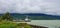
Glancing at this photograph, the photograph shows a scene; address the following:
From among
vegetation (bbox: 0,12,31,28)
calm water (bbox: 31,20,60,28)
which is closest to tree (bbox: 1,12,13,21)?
vegetation (bbox: 0,12,31,28)

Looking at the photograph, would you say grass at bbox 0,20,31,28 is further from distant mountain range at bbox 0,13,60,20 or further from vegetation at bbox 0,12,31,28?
distant mountain range at bbox 0,13,60,20

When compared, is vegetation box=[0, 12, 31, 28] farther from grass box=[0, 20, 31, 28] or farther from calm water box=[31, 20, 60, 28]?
calm water box=[31, 20, 60, 28]

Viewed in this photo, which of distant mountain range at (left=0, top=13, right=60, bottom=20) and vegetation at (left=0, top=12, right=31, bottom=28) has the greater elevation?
distant mountain range at (left=0, top=13, right=60, bottom=20)

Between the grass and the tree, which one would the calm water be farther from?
the tree

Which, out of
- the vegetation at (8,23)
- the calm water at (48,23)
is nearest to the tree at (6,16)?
the vegetation at (8,23)

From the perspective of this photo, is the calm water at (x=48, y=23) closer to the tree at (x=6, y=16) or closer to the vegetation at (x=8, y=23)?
the vegetation at (x=8, y=23)

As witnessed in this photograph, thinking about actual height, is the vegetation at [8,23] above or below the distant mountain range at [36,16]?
below

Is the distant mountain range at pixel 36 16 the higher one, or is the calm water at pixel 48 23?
the distant mountain range at pixel 36 16

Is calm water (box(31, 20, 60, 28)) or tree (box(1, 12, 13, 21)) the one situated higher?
tree (box(1, 12, 13, 21))

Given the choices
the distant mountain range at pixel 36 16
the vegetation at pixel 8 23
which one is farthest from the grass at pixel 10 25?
the distant mountain range at pixel 36 16

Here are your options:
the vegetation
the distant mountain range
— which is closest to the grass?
the vegetation

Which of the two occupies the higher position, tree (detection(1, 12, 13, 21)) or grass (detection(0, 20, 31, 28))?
tree (detection(1, 12, 13, 21))
